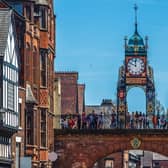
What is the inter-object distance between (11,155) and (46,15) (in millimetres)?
13837

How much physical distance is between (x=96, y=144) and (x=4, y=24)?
64.5ft

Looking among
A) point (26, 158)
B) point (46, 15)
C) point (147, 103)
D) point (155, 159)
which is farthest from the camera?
point (155, 159)

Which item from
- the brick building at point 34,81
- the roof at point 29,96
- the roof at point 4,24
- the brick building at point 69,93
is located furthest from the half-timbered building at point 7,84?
the brick building at point 69,93

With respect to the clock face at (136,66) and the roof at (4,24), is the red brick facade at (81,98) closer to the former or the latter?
the clock face at (136,66)

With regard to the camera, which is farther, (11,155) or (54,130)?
(54,130)

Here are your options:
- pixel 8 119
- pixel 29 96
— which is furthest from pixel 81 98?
pixel 8 119

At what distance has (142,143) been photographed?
79625 millimetres

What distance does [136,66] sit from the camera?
266 ft

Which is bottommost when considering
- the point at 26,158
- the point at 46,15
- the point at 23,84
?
the point at 26,158

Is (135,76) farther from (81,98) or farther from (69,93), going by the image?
(81,98)

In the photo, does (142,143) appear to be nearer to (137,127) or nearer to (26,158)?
(137,127)

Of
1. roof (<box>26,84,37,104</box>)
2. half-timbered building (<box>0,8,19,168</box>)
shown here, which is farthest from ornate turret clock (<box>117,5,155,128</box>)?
half-timbered building (<box>0,8,19,168</box>)

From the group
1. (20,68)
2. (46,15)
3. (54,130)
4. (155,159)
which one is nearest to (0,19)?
(20,68)

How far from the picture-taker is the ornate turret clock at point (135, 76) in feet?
265
